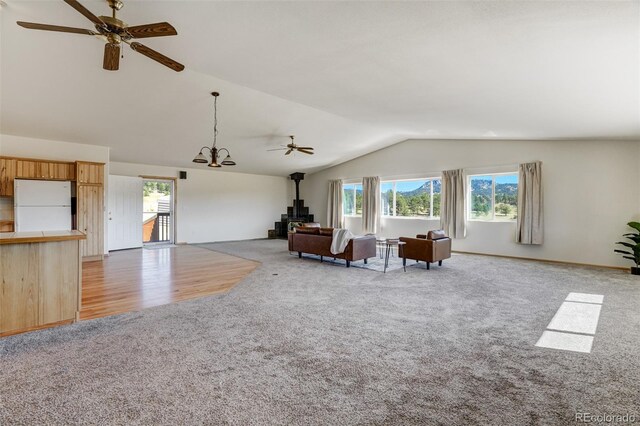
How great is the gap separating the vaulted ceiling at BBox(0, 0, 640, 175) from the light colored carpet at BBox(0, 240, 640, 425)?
2.59 meters

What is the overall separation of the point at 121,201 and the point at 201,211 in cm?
250

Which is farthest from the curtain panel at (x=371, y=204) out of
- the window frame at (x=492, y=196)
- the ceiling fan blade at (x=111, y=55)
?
the ceiling fan blade at (x=111, y=55)

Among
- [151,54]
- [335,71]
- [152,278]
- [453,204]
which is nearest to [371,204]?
[453,204]

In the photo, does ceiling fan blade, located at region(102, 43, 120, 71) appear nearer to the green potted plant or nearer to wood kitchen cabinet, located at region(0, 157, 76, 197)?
wood kitchen cabinet, located at region(0, 157, 76, 197)

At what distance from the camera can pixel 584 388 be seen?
2072mm

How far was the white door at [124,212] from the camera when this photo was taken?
7926mm

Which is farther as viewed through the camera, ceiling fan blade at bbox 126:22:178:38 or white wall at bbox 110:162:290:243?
white wall at bbox 110:162:290:243

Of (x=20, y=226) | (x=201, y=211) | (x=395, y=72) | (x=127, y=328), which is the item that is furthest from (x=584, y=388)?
(x=201, y=211)

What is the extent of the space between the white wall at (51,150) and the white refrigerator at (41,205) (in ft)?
2.22

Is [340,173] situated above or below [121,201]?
above

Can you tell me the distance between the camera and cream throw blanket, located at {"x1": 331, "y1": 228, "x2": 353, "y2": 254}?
6188 mm

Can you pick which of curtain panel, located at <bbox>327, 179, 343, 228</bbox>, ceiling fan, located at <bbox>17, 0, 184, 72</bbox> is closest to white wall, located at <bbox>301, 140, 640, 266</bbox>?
curtain panel, located at <bbox>327, 179, 343, 228</bbox>

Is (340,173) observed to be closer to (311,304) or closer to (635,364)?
(311,304)

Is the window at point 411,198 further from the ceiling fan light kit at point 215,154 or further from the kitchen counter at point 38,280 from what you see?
the kitchen counter at point 38,280
